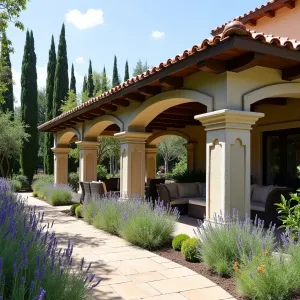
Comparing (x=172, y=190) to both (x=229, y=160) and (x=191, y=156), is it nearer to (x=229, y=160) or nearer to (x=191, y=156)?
(x=229, y=160)

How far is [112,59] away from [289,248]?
35139 mm

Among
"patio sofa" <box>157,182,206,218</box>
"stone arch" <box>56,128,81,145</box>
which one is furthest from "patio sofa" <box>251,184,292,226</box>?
"stone arch" <box>56,128,81,145</box>

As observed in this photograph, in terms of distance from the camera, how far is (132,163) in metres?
9.28

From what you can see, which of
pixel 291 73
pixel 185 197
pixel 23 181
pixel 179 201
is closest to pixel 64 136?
pixel 185 197

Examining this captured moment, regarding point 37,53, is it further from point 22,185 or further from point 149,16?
point 149,16

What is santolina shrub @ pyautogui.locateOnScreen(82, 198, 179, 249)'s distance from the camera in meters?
6.25

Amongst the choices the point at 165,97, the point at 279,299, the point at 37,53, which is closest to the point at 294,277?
the point at 279,299

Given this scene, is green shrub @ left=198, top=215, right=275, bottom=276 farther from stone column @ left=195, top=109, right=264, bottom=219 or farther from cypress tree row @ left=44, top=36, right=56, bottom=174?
cypress tree row @ left=44, top=36, right=56, bottom=174

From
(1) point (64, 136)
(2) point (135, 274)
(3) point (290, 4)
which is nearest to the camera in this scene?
(2) point (135, 274)

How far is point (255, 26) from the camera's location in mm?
10773

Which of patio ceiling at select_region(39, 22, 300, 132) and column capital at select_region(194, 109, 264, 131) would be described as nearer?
patio ceiling at select_region(39, 22, 300, 132)

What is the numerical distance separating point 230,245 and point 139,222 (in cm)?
214

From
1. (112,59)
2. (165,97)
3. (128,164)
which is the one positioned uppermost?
(112,59)

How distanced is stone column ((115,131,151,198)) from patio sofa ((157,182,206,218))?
696 millimetres
